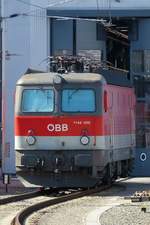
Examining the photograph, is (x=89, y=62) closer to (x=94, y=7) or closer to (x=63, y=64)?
(x=63, y=64)

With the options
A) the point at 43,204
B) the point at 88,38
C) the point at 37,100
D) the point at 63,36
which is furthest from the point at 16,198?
the point at 88,38

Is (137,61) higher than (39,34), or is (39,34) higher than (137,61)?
(39,34)

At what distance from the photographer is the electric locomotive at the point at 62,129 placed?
21391 mm

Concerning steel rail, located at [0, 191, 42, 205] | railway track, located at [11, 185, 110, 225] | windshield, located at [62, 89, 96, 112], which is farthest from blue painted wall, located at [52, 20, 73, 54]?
steel rail, located at [0, 191, 42, 205]

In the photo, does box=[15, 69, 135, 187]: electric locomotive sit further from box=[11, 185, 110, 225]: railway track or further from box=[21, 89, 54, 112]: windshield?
box=[11, 185, 110, 225]: railway track

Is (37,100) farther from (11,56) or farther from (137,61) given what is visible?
(137,61)

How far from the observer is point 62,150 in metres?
21.5

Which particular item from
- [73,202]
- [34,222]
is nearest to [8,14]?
[73,202]

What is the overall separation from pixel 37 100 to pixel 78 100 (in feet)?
3.90

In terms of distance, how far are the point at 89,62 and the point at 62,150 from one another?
161 inches

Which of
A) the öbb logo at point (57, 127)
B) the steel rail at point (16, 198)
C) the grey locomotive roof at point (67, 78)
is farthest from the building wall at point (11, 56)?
the steel rail at point (16, 198)

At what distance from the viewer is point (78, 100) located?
21.8 m

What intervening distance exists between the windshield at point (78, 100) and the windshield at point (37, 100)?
0.40 m

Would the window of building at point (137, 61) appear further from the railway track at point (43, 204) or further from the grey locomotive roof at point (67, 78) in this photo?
the grey locomotive roof at point (67, 78)
